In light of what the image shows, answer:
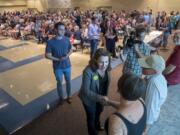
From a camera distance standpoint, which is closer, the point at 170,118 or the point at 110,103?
the point at 110,103

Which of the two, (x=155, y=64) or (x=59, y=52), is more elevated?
(x=155, y=64)

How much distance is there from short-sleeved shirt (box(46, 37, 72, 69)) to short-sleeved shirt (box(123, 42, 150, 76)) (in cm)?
110

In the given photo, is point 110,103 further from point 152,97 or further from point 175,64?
point 175,64

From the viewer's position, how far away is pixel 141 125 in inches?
48.6

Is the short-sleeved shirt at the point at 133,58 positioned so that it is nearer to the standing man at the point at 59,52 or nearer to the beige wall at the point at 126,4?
the standing man at the point at 59,52

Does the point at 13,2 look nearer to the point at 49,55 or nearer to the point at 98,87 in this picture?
the point at 49,55

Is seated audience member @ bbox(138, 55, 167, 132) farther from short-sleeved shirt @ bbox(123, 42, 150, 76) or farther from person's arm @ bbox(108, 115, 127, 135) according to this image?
short-sleeved shirt @ bbox(123, 42, 150, 76)

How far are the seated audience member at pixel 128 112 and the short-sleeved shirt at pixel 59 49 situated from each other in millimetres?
2477

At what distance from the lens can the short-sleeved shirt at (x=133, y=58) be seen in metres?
2.89

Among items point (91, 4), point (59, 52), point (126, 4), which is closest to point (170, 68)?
point (59, 52)

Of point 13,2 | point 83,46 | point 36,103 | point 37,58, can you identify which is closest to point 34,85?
point 36,103

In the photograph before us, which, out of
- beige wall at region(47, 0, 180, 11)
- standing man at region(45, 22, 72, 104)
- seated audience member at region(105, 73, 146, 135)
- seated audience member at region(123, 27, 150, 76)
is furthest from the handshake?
beige wall at region(47, 0, 180, 11)

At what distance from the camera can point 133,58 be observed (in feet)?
9.66

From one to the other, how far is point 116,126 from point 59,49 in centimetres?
264
